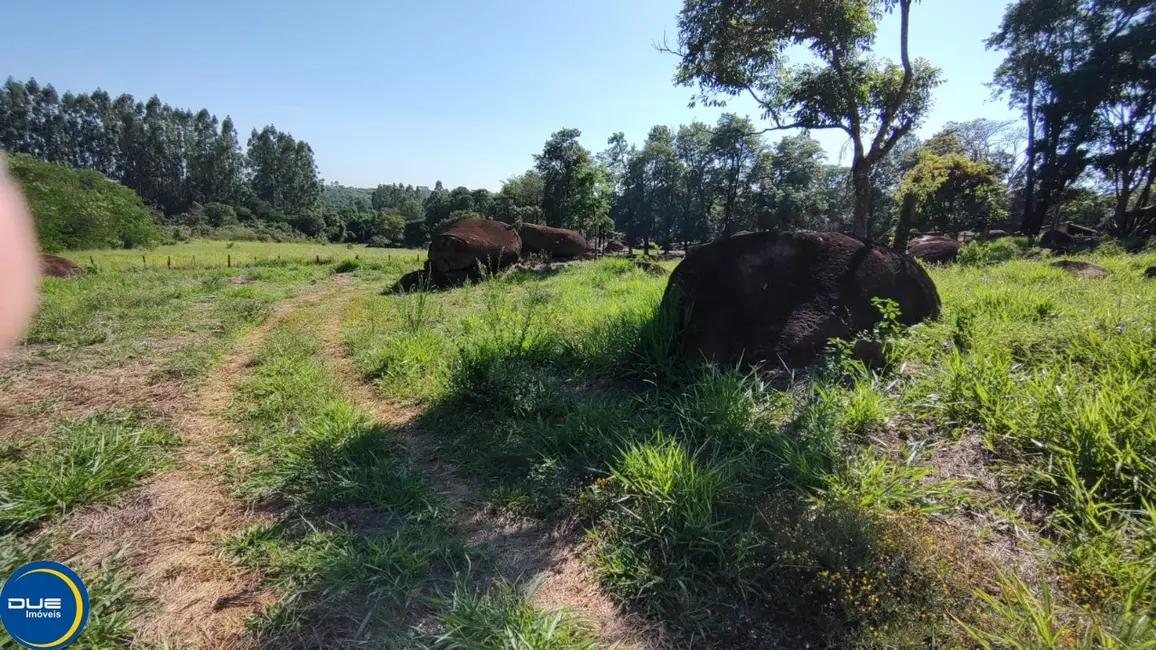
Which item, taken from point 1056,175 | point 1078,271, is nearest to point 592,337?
point 1078,271

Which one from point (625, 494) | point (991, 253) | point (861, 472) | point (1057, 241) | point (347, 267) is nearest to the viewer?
point (861, 472)

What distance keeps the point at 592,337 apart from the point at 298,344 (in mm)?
4016

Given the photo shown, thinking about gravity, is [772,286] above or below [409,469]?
above

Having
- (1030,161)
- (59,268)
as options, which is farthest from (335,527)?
(1030,161)

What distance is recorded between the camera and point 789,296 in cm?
425

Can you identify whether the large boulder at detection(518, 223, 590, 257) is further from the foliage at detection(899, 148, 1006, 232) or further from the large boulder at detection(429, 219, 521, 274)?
the foliage at detection(899, 148, 1006, 232)

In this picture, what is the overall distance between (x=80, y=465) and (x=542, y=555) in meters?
3.02

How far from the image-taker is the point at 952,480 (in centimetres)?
256

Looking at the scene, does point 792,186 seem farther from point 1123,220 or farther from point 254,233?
point 254,233

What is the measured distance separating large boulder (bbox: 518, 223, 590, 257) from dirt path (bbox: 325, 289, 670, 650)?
14.0m

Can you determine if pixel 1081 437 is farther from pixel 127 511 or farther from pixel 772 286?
pixel 127 511

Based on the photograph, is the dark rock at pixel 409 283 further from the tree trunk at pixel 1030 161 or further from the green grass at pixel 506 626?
the tree trunk at pixel 1030 161

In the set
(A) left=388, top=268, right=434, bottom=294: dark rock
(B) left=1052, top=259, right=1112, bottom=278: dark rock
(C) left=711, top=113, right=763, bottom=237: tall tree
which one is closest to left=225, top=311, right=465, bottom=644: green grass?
(A) left=388, top=268, right=434, bottom=294: dark rock

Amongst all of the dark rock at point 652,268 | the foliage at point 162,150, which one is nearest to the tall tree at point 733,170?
the dark rock at point 652,268
